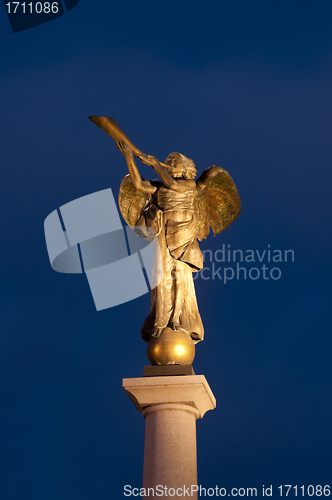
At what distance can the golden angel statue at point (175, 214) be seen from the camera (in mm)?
9922

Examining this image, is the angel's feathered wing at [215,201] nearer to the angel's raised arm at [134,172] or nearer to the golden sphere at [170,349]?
the angel's raised arm at [134,172]

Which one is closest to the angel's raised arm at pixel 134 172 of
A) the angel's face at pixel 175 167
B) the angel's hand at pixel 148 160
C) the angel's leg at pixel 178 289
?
the angel's hand at pixel 148 160

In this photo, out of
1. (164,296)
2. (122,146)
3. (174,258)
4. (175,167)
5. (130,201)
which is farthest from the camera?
(130,201)

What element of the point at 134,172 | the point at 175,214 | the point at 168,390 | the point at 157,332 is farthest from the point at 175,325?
the point at 134,172

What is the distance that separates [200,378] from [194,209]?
11.2ft

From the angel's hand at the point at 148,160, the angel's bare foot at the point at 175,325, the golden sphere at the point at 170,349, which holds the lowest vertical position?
the golden sphere at the point at 170,349

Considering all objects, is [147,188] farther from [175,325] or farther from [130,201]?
[175,325]

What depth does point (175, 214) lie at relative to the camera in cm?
1066

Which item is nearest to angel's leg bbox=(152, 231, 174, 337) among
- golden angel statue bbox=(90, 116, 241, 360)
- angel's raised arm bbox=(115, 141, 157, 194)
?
golden angel statue bbox=(90, 116, 241, 360)

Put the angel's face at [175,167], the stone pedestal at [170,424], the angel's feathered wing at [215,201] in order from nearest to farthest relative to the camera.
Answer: the stone pedestal at [170,424] → the angel's face at [175,167] → the angel's feathered wing at [215,201]

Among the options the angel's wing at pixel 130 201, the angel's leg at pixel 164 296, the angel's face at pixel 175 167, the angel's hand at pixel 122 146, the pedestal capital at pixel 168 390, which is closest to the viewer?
the pedestal capital at pixel 168 390

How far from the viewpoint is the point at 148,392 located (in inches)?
353

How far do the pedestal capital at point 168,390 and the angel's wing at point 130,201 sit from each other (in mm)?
3673

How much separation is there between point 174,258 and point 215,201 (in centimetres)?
184
